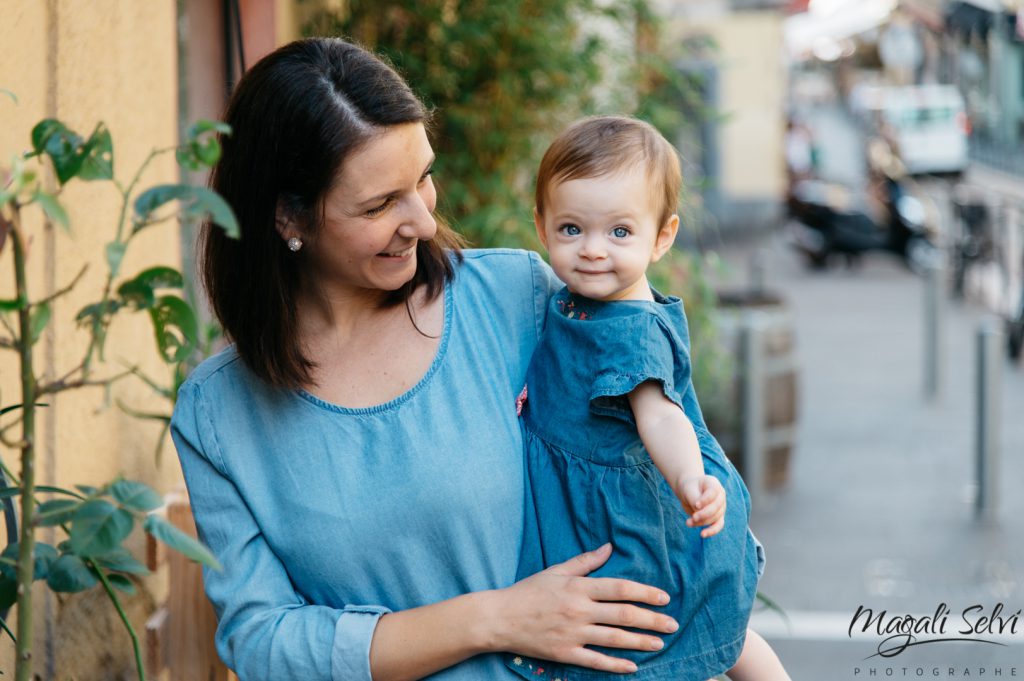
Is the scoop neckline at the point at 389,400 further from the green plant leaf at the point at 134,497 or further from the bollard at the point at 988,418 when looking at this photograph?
the bollard at the point at 988,418

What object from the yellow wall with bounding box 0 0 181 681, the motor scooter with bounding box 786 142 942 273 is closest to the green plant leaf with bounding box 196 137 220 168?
the yellow wall with bounding box 0 0 181 681

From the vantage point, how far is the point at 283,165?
1920mm

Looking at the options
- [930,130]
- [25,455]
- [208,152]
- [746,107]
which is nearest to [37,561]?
[25,455]

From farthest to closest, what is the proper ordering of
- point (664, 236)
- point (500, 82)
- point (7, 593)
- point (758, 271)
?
point (758, 271)
point (500, 82)
point (664, 236)
point (7, 593)

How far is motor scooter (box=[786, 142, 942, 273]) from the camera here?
15.2 meters

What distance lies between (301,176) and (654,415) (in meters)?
0.66

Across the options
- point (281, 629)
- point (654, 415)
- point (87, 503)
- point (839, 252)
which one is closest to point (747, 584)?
point (654, 415)

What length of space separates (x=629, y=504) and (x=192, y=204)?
0.89m

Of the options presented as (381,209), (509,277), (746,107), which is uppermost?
(746,107)

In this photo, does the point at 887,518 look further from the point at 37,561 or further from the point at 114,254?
the point at 114,254

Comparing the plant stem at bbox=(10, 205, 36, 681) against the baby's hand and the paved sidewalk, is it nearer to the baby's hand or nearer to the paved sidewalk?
the baby's hand

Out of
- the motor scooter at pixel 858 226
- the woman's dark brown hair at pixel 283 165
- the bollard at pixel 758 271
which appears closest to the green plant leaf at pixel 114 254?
the woman's dark brown hair at pixel 283 165

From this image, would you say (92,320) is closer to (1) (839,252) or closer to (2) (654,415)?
(2) (654,415)

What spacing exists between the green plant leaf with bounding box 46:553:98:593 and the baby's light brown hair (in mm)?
950
